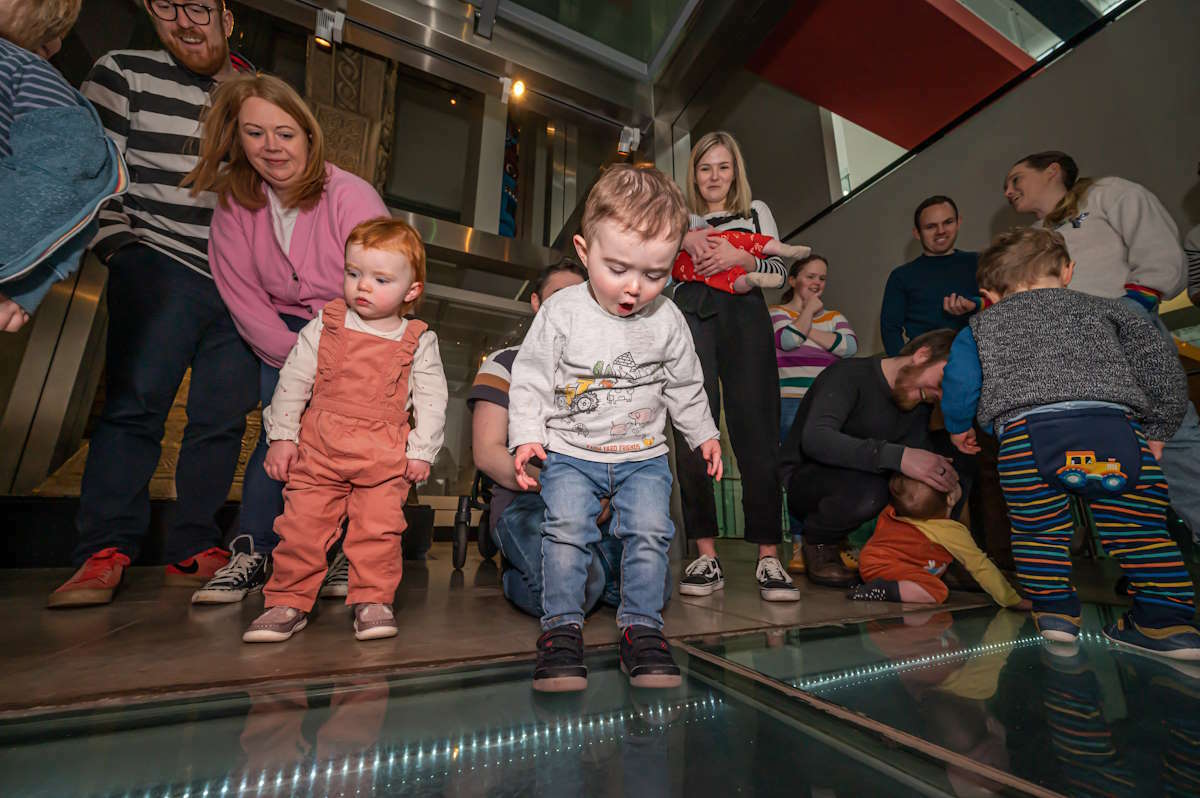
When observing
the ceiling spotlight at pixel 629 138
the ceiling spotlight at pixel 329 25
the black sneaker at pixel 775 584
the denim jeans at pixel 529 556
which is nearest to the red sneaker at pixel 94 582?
the denim jeans at pixel 529 556

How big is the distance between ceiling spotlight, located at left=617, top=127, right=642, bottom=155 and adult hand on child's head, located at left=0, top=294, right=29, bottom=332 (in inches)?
103

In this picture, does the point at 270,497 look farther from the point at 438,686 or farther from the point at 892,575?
the point at 892,575

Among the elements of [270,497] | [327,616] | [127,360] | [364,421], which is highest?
[127,360]

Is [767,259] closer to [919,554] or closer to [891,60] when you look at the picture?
[919,554]

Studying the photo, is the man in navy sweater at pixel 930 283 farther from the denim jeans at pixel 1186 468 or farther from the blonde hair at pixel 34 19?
the blonde hair at pixel 34 19

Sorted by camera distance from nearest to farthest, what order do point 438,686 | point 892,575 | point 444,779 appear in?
point 444,779 < point 438,686 < point 892,575

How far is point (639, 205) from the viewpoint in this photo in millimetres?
828

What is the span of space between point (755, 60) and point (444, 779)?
344 cm

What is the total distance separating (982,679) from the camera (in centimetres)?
66

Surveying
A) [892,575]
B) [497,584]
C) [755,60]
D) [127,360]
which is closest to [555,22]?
[755,60]

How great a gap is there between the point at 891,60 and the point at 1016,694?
3.04 meters

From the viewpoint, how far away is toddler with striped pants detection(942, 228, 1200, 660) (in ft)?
3.00

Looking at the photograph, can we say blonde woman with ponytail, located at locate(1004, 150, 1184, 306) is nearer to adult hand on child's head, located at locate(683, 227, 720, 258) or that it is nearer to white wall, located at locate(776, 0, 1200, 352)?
white wall, located at locate(776, 0, 1200, 352)

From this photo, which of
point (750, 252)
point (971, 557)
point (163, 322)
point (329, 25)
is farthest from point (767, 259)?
point (329, 25)
